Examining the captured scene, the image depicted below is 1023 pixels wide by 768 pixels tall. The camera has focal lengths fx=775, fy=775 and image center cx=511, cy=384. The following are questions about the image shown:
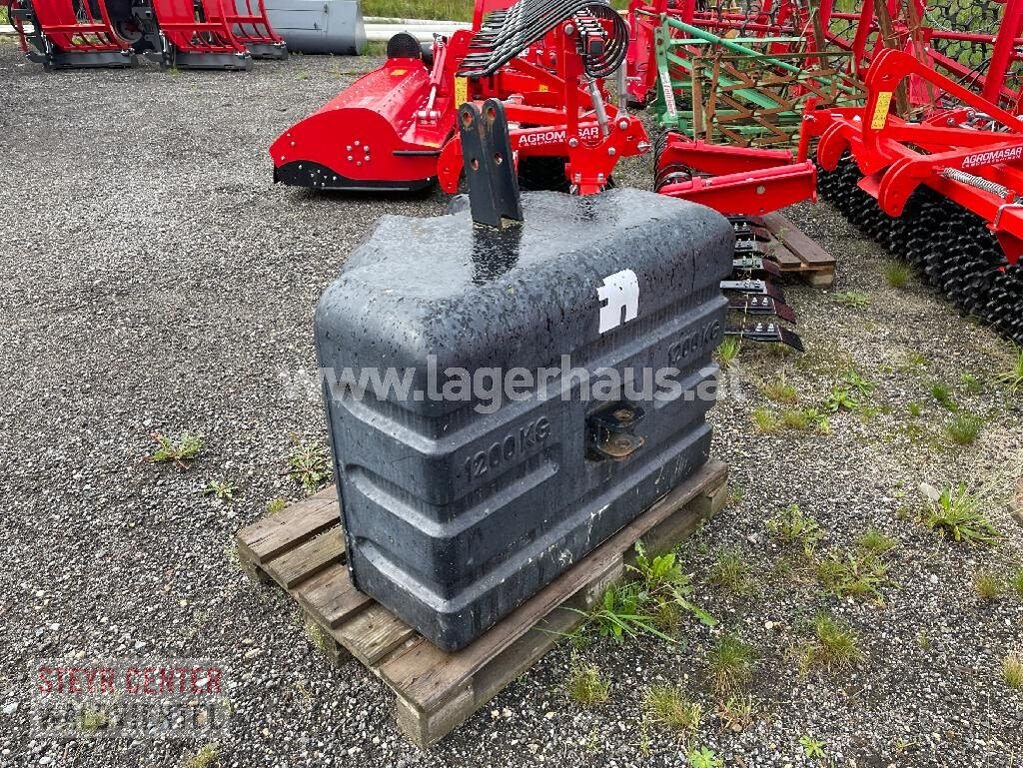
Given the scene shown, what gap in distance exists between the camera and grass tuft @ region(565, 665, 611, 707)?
2258 mm

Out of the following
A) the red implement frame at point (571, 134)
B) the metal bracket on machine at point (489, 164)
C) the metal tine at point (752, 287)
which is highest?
the metal bracket on machine at point (489, 164)

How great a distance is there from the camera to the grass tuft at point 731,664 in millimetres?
2302

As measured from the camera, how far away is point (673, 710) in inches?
87.1

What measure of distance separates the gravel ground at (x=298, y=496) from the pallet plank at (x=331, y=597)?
229mm

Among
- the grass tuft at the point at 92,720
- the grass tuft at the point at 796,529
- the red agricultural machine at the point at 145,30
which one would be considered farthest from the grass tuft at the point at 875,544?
the red agricultural machine at the point at 145,30

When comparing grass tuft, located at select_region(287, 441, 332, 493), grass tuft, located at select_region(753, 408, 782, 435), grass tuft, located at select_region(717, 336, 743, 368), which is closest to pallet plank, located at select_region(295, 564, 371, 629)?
grass tuft, located at select_region(287, 441, 332, 493)

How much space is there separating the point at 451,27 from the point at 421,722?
14.8 m

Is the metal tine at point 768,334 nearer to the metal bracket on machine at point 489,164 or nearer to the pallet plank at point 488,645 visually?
the pallet plank at point 488,645

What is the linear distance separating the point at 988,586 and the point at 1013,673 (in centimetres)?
37

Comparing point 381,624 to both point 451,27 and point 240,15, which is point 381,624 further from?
point 451,27

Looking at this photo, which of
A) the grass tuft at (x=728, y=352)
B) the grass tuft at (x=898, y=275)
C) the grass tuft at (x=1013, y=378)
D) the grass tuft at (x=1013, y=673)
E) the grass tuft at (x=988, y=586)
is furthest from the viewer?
the grass tuft at (x=898, y=275)

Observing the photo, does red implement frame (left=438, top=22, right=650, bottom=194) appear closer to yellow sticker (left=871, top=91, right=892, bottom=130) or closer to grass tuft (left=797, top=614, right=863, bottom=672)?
yellow sticker (left=871, top=91, right=892, bottom=130)

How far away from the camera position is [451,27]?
576 inches

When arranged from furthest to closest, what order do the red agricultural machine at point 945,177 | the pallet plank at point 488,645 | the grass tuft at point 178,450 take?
the red agricultural machine at point 945,177 → the grass tuft at point 178,450 → the pallet plank at point 488,645
